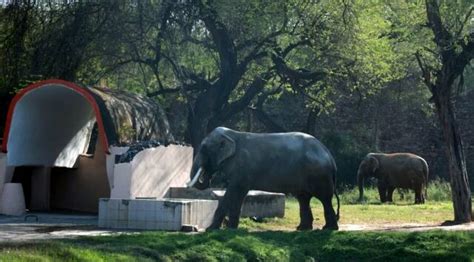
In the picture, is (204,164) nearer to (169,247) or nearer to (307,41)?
(169,247)

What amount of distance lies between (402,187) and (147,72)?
1066 centimetres

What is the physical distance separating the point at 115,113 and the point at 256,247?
7.92 meters

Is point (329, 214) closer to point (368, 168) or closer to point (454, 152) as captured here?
point (454, 152)

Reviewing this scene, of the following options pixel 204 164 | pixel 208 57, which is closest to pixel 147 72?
pixel 208 57

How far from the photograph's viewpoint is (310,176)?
17.3 meters

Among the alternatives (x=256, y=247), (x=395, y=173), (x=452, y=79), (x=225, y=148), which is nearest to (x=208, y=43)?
(x=452, y=79)

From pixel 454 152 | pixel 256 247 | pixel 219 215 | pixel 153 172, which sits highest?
pixel 454 152

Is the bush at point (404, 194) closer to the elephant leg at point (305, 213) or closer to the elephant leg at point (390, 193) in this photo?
the elephant leg at point (390, 193)

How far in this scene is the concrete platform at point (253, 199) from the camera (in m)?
19.9

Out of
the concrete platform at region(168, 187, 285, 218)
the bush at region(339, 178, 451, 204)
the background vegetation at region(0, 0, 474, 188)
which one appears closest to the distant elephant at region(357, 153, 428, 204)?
the bush at region(339, 178, 451, 204)

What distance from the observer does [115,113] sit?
2095 centimetres

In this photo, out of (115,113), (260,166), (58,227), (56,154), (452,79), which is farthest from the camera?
(56,154)

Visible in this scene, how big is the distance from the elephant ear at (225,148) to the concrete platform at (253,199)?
269 centimetres

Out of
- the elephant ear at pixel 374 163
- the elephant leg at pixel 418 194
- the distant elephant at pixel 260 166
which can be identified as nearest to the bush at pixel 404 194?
the elephant ear at pixel 374 163
